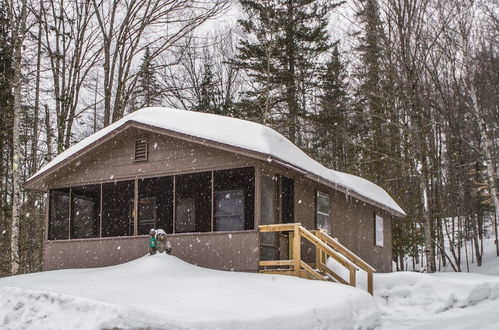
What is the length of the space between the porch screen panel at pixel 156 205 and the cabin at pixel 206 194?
0.03m

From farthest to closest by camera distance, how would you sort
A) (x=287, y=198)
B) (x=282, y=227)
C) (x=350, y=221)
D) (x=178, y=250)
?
(x=350, y=221) < (x=287, y=198) < (x=178, y=250) < (x=282, y=227)

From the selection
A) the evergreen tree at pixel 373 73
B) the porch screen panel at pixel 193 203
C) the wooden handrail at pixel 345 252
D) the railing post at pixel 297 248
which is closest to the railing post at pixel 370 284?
the wooden handrail at pixel 345 252

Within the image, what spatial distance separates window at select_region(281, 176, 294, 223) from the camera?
48.3ft

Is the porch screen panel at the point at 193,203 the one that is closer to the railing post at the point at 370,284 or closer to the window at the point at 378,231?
the railing post at the point at 370,284

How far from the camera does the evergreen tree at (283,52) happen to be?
26969 mm

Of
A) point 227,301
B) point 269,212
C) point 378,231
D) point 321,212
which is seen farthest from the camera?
point 378,231

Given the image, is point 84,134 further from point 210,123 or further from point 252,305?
point 252,305

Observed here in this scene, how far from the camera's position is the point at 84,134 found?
116 ft

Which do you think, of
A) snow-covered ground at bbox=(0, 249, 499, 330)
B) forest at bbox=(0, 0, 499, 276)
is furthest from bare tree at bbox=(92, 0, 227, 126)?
snow-covered ground at bbox=(0, 249, 499, 330)

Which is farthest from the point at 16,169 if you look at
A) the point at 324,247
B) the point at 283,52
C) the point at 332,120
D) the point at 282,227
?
the point at 332,120

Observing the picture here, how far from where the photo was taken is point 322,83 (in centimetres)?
2897

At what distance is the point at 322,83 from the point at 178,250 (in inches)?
687

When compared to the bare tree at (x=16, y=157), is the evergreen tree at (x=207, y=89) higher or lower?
higher

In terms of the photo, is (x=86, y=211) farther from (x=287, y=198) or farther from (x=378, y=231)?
(x=378, y=231)
